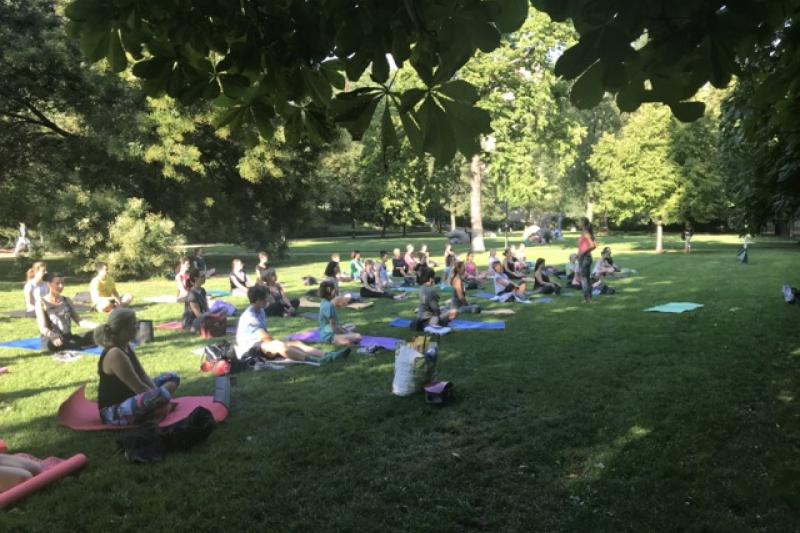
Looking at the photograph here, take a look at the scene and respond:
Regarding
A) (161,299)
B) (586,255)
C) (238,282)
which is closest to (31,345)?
(161,299)

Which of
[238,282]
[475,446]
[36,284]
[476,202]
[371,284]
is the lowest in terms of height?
[475,446]

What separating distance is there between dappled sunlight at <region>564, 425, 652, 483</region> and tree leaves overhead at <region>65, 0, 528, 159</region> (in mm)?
3234

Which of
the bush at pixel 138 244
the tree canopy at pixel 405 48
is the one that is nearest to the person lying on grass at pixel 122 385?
the tree canopy at pixel 405 48

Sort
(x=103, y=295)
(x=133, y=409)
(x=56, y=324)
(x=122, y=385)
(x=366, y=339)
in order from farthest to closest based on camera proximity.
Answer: (x=103, y=295) < (x=366, y=339) < (x=56, y=324) < (x=122, y=385) < (x=133, y=409)

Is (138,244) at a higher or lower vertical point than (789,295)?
higher

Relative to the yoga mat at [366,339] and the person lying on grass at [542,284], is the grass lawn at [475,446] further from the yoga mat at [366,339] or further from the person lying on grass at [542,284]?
the person lying on grass at [542,284]

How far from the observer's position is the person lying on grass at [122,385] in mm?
5797

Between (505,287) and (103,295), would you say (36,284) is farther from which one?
A: (505,287)

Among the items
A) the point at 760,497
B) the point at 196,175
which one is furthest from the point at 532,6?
the point at 196,175

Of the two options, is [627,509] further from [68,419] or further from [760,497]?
[68,419]

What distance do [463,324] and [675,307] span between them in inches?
188

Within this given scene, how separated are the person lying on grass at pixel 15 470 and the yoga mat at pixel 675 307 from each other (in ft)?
36.7

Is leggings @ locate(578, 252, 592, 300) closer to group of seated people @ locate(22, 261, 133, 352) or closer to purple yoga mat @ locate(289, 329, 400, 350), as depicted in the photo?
purple yoga mat @ locate(289, 329, 400, 350)

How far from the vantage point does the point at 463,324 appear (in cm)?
1142
